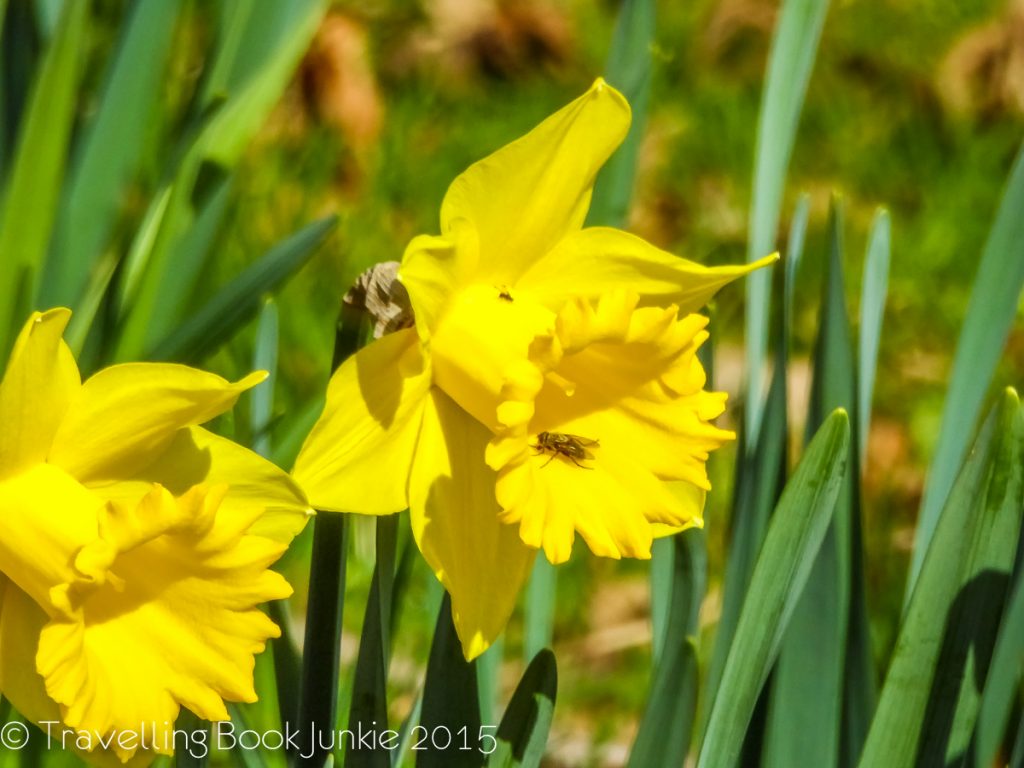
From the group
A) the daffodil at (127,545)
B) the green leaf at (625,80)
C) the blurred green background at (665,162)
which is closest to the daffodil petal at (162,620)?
the daffodil at (127,545)

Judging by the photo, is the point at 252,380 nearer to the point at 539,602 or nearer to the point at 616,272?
the point at 616,272

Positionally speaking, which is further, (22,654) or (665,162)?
(665,162)

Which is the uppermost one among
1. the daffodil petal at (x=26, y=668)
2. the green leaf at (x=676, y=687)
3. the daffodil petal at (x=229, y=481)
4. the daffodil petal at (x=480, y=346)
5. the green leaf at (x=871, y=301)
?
the green leaf at (x=871, y=301)

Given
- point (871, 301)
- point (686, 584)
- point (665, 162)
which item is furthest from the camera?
point (665, 162)

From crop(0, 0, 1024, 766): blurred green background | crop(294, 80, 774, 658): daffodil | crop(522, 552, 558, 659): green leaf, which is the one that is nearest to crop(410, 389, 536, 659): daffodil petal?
crop(294, 80, 774, 658): daffodil

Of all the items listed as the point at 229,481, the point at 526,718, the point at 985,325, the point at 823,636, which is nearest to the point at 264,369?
the point at 229,481

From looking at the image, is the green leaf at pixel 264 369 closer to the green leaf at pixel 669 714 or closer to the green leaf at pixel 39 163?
the green leaf at pixel 39 163

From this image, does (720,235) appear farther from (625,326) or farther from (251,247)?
(625,326)

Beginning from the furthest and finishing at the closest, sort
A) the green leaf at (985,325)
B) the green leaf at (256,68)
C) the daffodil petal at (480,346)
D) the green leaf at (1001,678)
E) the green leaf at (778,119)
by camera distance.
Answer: the green leaf at (256,68) → the green leaf at (778,119) → the green leaf at (985,325) → the green leaf at (1001,678) → the daffodil petal at (480,346)
